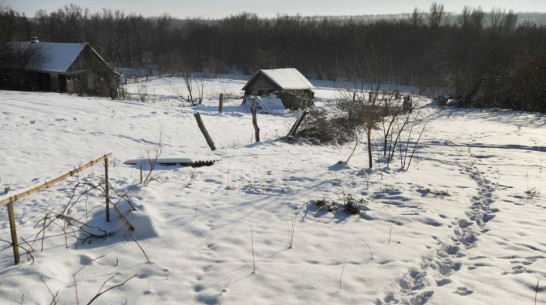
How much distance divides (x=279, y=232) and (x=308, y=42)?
68533 millimetres

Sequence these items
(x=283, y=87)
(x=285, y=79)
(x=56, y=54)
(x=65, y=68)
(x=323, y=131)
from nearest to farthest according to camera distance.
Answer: (x=323, y=131), (x=65, y=68), (x=283, y=87), (x=56, y=54), (x=285, y=79)

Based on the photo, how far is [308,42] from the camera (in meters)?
69.2

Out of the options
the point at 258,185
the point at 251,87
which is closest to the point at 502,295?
the point at 258,185

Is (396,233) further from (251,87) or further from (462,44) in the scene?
(462,44)

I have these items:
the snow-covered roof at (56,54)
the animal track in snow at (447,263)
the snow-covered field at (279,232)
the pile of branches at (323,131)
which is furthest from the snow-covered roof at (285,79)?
the animal track in snow at (447,263)

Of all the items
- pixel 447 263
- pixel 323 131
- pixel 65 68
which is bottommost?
pixel 447 263

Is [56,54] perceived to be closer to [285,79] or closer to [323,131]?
[285,79]

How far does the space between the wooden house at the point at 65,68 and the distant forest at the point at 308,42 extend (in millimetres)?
4357

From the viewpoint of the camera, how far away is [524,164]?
32.0ft

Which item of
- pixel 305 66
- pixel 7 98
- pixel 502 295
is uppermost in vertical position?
pixel 305 66

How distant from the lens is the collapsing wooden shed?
92.0ft

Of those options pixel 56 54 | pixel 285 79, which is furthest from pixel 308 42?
pixel 56 54

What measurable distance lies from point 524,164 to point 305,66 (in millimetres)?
58980

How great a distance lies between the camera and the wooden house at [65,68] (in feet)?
93.5
